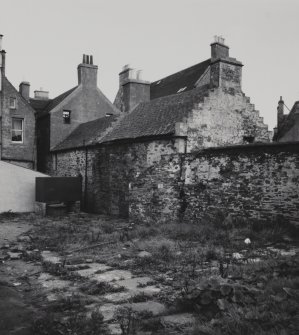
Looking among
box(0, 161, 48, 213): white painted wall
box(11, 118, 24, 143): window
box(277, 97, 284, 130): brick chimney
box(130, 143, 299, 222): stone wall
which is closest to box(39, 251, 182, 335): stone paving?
box(130, 143, 299, 222): stone wall

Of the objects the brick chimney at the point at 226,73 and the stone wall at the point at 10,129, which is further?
the stone wall at the point at 10,129

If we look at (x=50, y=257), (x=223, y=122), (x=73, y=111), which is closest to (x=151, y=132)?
(x=223, y=122)

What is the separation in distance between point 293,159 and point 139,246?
5773 mm

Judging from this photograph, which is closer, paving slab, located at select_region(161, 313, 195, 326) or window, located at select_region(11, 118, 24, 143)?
paving slab, located at select_region(161, 313, 195, 326)

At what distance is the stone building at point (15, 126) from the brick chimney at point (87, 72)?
4702mm

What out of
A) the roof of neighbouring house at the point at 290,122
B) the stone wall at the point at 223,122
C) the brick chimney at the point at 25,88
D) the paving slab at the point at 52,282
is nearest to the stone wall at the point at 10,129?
the brick chimney at the point at 25,88

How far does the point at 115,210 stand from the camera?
20.8m

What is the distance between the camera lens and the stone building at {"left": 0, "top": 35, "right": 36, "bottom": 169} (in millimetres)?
25922

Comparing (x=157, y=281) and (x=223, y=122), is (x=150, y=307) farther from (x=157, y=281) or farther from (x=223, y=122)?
(x=223, y=122)

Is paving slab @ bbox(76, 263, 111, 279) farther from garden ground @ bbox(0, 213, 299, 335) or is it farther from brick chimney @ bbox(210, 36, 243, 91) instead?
brick chimney @ bbox(210, 36, 243, 91)

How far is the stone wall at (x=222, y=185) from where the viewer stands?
12.0 metres

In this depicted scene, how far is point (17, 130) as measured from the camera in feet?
88.5

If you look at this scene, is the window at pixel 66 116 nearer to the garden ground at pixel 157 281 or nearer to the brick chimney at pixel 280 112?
the garden ground at pixel 157 281

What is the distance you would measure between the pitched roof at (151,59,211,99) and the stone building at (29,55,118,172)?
20.6ft
